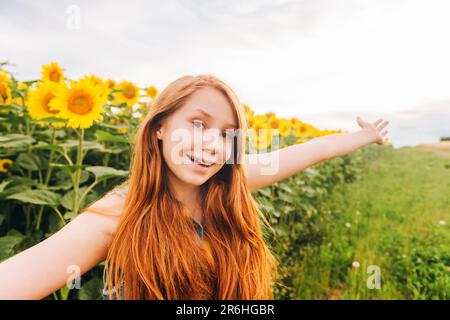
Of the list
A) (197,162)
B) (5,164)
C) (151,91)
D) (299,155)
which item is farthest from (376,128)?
(151,91)

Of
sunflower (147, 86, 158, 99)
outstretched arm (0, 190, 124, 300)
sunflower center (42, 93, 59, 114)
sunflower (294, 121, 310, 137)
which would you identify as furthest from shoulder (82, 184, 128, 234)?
sunflower (294, 121, 310, 137)

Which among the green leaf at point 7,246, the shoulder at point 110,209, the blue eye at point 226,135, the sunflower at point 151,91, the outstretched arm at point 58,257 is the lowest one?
the green leaf at point 7,246

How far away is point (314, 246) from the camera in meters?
2.97

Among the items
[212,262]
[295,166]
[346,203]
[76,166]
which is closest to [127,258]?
[212,262]

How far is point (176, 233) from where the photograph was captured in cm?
110

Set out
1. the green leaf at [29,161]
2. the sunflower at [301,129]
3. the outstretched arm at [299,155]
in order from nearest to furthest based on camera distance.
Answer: the outstretched arm at [299,155]
the green leaf at [29,161]
the sunflower at [301,129]

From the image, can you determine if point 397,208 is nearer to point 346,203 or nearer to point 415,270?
point 346,203

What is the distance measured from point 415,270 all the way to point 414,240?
2.40 feet

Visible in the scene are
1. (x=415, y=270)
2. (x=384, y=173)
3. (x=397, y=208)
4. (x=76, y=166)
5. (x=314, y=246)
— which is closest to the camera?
(x=76, y=166)

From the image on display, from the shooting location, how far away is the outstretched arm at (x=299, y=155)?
1441mm

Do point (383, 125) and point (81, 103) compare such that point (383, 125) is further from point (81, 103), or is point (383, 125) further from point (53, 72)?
point (53, 72)

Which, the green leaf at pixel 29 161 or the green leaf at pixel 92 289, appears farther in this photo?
the green leaf at pixel 29 161

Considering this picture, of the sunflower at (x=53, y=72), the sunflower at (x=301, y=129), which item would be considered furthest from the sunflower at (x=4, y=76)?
the sunflower at (x=301, y=129)

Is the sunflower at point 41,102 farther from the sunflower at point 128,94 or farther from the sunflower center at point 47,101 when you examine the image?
the sunflower at point 128,94
